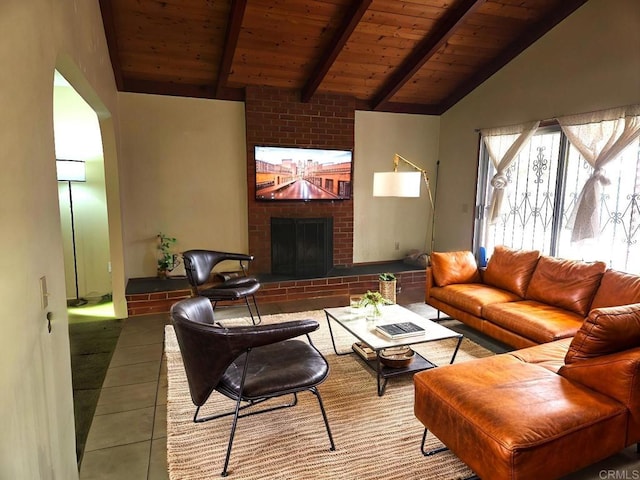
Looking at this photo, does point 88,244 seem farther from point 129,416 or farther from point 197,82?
point 129,416

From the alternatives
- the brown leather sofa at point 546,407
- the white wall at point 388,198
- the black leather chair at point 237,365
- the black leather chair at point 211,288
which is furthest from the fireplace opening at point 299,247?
the brown leather sofa at point 546,407

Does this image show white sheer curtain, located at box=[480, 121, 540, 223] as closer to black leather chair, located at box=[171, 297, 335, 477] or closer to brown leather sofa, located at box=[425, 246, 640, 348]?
brown leather sofa, located at box=[425, 246, 640, 348]

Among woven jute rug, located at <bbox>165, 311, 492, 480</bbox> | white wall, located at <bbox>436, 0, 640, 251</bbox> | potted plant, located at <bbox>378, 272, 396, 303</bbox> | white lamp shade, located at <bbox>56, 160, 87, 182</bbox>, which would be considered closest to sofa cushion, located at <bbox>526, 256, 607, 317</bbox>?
potted plant, located at <bbox>378, 272, 396, 303</bbox>

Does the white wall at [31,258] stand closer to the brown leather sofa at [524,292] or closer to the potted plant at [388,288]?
the potted plant at [388,288]

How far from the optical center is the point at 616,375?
5.93ft

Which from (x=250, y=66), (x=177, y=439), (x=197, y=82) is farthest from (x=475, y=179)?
(x=177, y=439)

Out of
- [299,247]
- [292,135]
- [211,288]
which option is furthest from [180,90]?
[211,288]

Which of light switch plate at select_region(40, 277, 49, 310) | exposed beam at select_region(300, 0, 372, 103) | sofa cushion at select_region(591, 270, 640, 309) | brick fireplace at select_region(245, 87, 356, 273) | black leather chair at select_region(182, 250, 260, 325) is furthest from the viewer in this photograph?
brick fireplace at select_region(245, 87, 356, 273)

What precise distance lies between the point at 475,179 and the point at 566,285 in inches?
96.2

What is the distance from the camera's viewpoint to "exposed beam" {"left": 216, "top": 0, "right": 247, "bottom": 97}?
11.8 ft

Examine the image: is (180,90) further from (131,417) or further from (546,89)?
(546,89)

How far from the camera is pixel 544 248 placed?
4551 millimetres

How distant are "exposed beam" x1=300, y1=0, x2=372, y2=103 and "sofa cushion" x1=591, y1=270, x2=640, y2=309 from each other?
3.07 meters

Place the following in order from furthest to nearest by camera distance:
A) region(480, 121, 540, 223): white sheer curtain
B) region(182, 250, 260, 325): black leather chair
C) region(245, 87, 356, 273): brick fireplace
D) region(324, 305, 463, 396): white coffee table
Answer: region(245, 87, 356, 273): brick fireplace
region(480, 121, 540, 223): white sheer curtain
region(182, 250, 260, 325): black leather chair
region(324, 305, 463, 396): white coffee table
